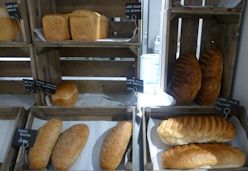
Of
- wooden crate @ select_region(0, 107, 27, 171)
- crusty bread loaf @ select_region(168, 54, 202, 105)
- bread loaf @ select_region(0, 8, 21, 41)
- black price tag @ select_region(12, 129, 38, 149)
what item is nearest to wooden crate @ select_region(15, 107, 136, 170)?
wooden crate @ select_region(0, 107, 27, 171)

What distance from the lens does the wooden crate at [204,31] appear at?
3.56 feet

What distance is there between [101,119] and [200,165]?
0.53 m

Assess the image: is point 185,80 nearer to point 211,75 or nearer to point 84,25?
point 211,75

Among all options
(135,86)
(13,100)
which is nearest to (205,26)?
(135,86)

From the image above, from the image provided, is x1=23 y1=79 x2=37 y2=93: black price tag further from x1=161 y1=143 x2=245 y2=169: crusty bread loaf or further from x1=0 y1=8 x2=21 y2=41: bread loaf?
x1=161 y1=143 x2=245 y2=169: crusty bread loaf

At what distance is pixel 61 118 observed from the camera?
1201mm

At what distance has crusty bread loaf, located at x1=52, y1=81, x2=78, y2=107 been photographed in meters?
1.25

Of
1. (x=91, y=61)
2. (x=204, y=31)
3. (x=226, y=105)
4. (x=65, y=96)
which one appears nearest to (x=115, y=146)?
(x=65, y=96)

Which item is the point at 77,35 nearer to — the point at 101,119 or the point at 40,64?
the point at 40,64

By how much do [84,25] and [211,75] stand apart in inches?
27.1

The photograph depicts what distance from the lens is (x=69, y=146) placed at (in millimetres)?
964

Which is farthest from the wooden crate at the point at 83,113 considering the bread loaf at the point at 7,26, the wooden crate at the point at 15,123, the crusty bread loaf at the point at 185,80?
the bread loaf at the point at 7,26

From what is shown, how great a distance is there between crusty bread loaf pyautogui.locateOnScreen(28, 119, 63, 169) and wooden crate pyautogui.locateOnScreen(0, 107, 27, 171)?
0.28 feet

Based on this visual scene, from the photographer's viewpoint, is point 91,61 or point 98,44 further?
point 91,61
